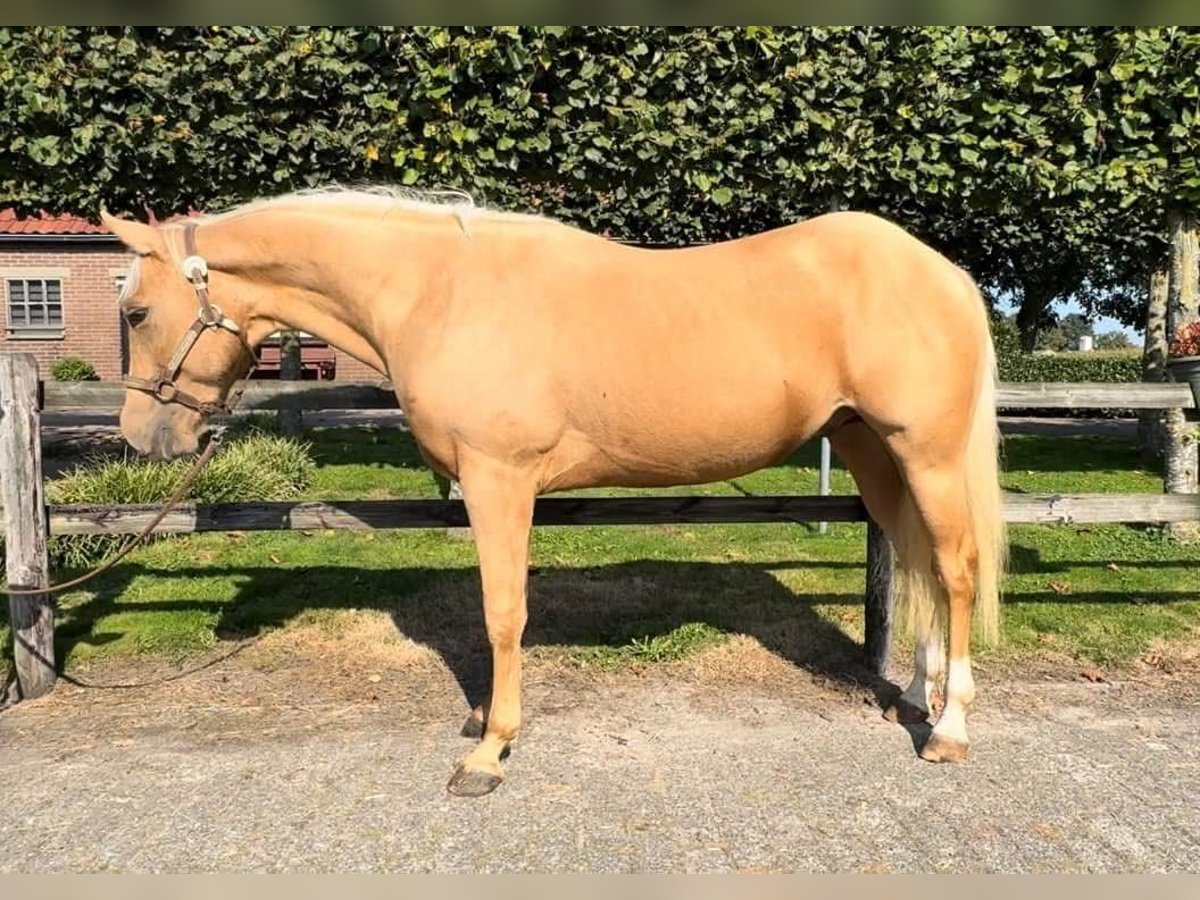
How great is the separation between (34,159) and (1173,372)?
7815 millimetres

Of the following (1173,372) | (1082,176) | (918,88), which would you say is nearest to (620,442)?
(1173,372)

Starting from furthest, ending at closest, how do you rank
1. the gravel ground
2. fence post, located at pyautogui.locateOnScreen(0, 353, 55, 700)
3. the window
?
the window, fence post, located at pyautogui.locateOnScreen(0, 353, 55, 700), the gravel ground

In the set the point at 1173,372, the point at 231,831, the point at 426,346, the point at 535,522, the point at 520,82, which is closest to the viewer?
the point at 231,831

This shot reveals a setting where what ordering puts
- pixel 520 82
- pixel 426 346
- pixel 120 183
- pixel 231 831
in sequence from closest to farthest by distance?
pixel 231 831 < pixel 426 346 < pixel 520 82 < pixel 120 183

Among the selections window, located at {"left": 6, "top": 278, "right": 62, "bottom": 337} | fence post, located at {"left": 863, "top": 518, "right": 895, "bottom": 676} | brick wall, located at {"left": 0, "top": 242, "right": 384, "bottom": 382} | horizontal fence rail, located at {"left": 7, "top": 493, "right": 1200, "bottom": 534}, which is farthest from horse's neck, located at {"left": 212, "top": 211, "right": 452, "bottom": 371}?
window, located at {"left": 6, "top": 278, "right": 62, "bottom": 337}

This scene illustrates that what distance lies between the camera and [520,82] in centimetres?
575

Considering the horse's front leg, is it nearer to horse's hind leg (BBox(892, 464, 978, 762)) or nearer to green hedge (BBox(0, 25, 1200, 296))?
horse's hind leg (BBox(892, 464, 978, 762))

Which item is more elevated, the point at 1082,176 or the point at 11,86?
the point at 11,86

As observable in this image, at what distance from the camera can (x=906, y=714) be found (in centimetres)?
366

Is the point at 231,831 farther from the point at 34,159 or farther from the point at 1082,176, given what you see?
the point at 1082,176

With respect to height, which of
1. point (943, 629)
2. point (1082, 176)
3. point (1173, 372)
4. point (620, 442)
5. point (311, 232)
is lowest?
point (943, 629)

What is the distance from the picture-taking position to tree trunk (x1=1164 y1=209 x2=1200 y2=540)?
21.6ft

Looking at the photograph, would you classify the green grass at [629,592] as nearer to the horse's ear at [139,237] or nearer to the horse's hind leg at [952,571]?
the horse's hind leg at [952,571]

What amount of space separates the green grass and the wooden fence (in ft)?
1.65
